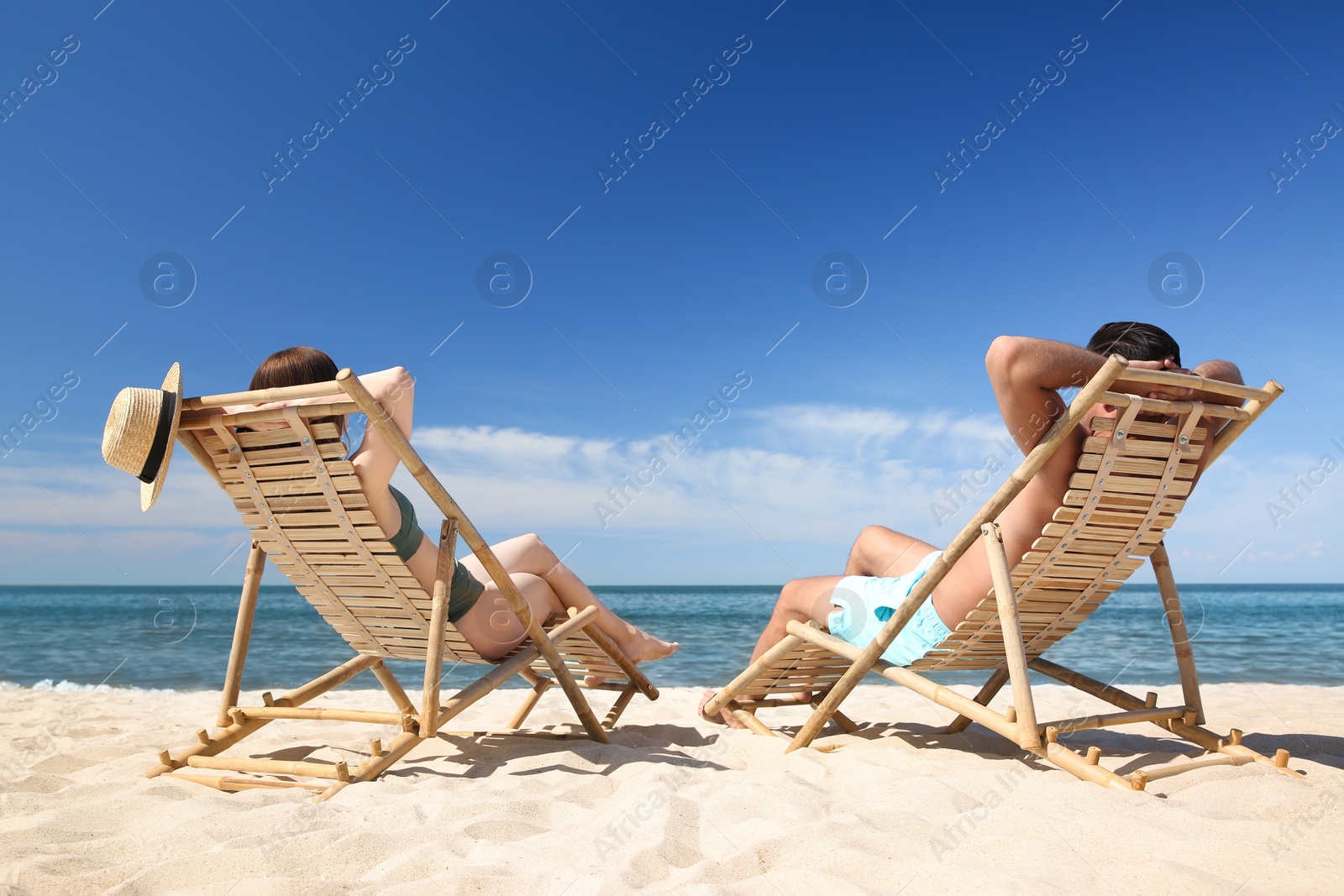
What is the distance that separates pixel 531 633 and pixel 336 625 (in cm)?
89

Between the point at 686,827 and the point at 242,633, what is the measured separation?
80.1 inches

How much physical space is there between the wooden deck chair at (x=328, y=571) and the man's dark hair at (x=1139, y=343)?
95.3 inches

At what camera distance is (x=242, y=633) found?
10.5 feet

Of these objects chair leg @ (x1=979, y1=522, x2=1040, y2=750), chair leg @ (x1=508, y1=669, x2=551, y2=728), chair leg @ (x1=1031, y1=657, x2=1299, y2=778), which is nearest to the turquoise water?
chair leg @ (x1=508, y1=669, x2=551, y2=728)

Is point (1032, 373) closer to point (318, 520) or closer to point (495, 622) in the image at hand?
point (495, 622)

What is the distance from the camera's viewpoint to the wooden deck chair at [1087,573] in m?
2.56

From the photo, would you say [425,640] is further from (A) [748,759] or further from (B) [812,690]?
(B) [812,690]

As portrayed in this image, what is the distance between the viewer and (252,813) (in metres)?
2.27

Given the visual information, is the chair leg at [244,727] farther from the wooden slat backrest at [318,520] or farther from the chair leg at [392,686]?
the wooden slat backrest at [318,520]

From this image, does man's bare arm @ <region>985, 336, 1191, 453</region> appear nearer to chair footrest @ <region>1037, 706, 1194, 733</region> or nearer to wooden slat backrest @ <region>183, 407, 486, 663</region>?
chair footrest @ <region>1037, 706, 1194, 733</region>

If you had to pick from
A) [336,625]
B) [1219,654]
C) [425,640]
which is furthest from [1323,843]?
[1219,654]

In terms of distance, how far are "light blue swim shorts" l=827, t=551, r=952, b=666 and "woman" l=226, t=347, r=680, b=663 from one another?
0.98 meters

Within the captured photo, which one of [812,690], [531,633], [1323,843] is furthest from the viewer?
[812,690]

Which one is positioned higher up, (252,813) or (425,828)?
(425,828)
